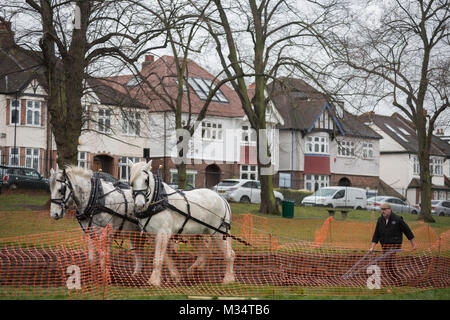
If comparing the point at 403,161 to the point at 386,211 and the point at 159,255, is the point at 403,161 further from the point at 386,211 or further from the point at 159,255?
the point at 159,255

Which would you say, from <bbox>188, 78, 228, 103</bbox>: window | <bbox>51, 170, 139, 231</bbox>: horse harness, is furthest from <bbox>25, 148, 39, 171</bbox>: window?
<bbox>51, 170, 139, 231</bbox>: horse harness

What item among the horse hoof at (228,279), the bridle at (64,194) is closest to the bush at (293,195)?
the horse hoof at (228,279)

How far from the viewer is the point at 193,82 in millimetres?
55969

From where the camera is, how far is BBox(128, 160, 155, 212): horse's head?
11211 millimetres

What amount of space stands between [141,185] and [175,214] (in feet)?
3.57

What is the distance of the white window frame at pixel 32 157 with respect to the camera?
46.5 m

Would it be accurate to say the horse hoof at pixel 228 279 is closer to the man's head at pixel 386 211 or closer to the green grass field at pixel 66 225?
the green grass field at pixel 66 225

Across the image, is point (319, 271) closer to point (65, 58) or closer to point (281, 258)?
point (281, 258)

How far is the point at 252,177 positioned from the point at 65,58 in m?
37.6

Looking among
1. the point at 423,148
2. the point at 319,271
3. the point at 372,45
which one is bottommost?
the point at 319,271

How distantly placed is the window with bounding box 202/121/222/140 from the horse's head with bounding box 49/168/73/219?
43.2 meters

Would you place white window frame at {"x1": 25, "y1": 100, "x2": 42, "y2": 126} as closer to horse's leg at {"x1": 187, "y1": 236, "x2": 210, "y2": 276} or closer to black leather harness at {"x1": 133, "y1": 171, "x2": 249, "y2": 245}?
horse's leg at {"x1": 187, "y1": 236, "x2": 210, "y2": 276}

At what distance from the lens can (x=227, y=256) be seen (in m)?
12.6
